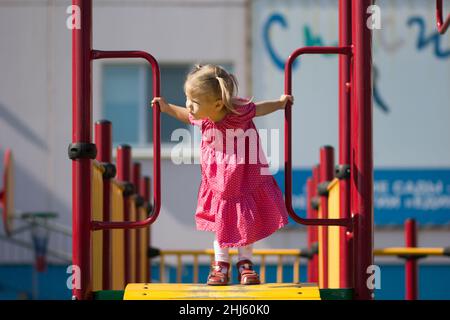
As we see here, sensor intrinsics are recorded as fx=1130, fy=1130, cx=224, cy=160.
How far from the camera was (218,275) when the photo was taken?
4863 millimetres

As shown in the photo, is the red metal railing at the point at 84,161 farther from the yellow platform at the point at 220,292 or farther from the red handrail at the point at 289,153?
the red handrail at the point at 289,153

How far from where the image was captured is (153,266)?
15180mm

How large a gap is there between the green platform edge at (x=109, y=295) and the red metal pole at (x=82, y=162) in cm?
4

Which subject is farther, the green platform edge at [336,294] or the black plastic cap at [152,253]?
the black plastic cap at [152,253]

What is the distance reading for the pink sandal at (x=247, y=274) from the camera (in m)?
4.85

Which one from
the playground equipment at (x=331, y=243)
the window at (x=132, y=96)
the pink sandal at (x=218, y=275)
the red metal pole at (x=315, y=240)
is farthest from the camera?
the window at (x=132, y=96)

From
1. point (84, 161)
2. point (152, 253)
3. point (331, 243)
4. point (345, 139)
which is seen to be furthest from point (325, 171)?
point (84, 161)

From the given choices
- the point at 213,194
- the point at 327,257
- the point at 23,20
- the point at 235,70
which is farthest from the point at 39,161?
the point at 213,194

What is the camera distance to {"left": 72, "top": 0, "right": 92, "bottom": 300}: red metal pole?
471 cm

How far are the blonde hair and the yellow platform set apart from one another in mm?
780

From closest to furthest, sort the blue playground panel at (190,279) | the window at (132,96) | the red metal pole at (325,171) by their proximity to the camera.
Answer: the red metal pole at (325,171), the blue playground panel at (190,279), the window at (132,96)

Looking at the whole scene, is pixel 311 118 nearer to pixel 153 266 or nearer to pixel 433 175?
pixel 433 175

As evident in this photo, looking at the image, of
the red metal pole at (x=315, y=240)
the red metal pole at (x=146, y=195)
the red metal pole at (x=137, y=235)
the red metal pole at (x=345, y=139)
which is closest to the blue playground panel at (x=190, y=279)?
the red metal pole at (x=146, y=195)

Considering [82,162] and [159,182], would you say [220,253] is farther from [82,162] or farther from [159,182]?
[82,162]
